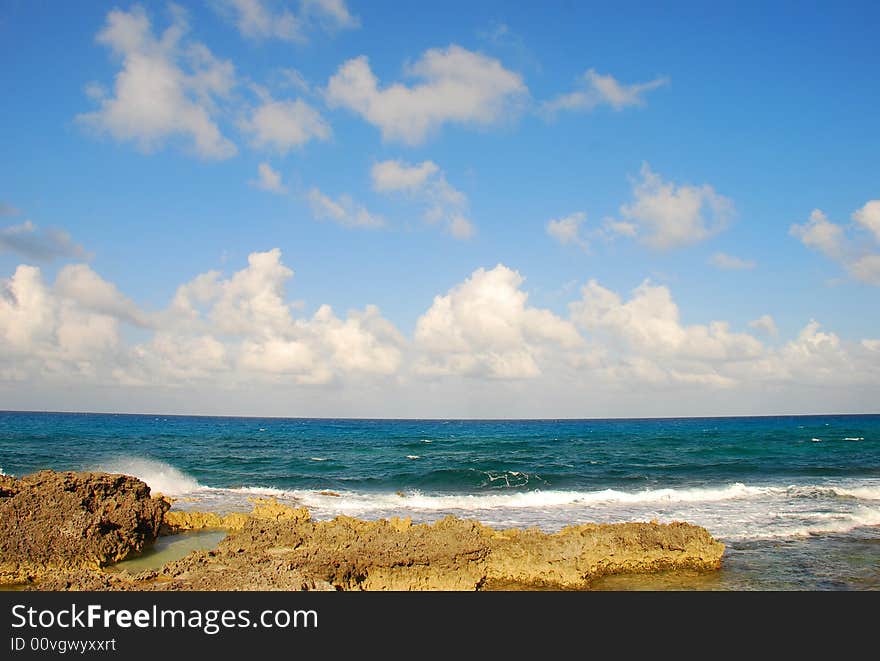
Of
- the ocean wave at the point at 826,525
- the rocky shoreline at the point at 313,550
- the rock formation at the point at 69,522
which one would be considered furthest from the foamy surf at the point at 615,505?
the rock formation at the point at 69,522

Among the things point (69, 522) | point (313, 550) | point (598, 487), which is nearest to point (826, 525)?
point (598, 487)

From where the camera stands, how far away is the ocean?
14.3 metres

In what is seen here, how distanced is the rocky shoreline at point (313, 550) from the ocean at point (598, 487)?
0.81m

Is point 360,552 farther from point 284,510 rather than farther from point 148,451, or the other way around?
point 148,451

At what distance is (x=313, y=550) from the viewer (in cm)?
1102

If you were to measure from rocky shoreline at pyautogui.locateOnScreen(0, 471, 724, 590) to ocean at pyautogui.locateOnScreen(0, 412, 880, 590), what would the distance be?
2.67 feet

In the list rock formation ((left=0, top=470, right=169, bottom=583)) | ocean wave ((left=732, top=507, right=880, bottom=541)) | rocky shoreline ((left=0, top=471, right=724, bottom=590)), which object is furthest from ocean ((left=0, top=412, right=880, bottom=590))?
rock formation ((left=0, top=470, right=169, bottom=583))

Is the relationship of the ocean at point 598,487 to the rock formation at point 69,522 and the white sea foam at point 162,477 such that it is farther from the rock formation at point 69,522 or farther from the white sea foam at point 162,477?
the rock formation at point 69,522

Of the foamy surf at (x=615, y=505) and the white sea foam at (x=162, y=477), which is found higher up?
the foamy surf at (x=615, y=505)

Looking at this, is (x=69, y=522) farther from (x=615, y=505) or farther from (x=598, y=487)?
(x=598, y=487)

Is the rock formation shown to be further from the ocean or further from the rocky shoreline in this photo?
the ocean

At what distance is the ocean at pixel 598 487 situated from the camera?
1426 cm
